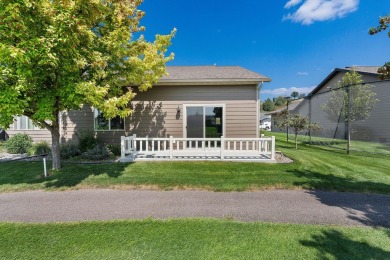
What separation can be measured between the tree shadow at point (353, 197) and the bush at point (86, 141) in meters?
8.62

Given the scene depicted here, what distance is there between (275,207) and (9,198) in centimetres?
613

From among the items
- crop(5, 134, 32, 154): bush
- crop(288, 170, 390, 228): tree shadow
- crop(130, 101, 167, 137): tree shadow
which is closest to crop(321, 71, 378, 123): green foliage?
crop(288, 170, 390, 228): tree shadow

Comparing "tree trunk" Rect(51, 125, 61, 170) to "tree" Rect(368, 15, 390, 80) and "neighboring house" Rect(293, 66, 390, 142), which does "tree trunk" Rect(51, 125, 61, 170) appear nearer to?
"tree" Rect(368, 15, 390, 80)

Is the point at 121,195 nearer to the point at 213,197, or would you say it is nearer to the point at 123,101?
the point at 213,197

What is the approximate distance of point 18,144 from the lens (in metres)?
9.35

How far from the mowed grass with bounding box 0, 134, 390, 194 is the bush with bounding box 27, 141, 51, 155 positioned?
1.89m

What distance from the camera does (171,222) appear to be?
3418 millimetres

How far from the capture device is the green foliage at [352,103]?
1103 centimetres

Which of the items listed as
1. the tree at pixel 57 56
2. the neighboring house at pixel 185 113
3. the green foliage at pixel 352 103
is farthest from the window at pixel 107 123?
the green foliage at pixel 352 103

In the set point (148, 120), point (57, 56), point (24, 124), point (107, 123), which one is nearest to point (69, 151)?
point (107, 123)

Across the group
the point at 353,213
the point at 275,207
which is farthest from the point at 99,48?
the point at 353,213

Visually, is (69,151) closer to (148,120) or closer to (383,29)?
(148,120)

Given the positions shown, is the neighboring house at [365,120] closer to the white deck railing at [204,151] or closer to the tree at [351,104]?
the tree at [351,104]

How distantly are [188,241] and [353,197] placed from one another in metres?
4.22
